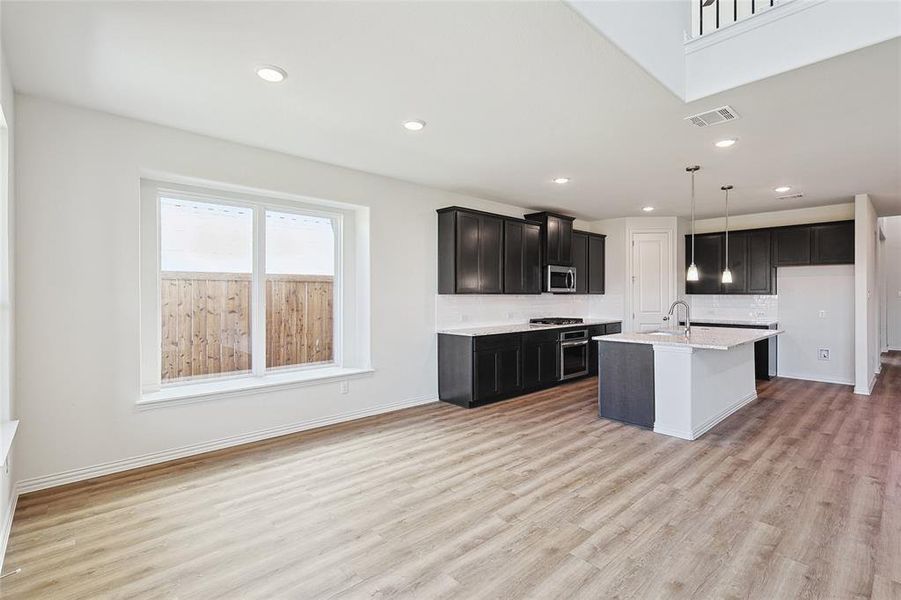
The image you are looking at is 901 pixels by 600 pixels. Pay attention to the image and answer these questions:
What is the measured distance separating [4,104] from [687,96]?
13.3 ft

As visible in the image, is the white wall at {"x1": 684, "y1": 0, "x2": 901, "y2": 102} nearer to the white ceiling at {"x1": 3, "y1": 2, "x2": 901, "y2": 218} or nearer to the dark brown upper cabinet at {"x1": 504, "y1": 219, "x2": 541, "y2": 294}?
the white ceiling at {"x1": 3, "y1": 2, "x2": 901, "y2": 218}

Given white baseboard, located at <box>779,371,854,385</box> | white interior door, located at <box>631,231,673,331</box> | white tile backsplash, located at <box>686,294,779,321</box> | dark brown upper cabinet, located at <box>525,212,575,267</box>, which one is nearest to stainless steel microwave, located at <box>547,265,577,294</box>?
dark brown upper cabinet, located at <box>525,212,575,267</box>

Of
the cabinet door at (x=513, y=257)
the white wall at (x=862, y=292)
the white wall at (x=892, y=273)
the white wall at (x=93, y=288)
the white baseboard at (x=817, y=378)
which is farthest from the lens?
the white wall at (x=892, y=273)

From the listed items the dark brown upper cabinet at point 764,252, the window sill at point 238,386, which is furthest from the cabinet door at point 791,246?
the window sill at point 238,386

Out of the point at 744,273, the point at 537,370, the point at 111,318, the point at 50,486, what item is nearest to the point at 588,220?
the point at 744,273

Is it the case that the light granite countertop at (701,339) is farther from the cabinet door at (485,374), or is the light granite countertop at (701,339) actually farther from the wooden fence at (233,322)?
the wooden fence at (233,322)

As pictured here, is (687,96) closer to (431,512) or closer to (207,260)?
(431,512)

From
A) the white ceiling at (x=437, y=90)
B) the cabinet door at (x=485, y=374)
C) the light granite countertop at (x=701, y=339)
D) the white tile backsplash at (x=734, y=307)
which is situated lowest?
the cabinet door at (x=485, y=374)

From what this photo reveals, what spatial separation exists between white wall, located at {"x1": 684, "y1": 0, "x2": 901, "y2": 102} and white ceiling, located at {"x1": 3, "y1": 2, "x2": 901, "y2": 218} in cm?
9

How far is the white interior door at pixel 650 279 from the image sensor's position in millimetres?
7316

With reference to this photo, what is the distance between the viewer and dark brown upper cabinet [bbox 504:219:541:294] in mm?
5906

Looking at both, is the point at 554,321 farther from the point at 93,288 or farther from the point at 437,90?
the point at 93,288

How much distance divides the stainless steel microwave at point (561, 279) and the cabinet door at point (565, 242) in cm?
13

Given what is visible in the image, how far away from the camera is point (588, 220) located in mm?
7742
